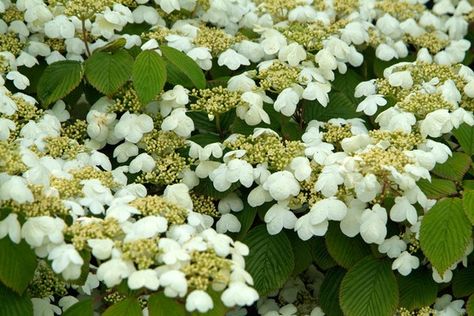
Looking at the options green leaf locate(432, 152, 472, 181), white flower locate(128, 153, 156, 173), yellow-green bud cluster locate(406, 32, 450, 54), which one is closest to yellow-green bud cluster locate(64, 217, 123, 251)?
white flower locate(128, 153, 156, 173)

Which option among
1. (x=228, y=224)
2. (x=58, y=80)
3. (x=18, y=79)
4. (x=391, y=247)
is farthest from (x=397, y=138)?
(x=18, y=79)

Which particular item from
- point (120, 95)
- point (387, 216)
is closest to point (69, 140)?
point (120, 95)

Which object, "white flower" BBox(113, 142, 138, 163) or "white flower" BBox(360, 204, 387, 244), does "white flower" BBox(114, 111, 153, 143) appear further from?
"white flower" BBox(360, 204, 387, 244)

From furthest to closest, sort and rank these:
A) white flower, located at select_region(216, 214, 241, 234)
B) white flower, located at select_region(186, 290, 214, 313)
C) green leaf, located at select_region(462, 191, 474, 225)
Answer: white flower, located at select_region(216, 214, 241, 234) < green leaf, located at select_region(462, 191, 474, 225) < white flower, located at select_region(186, 290, 214, 313)

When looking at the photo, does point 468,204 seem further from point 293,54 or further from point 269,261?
point 293,54

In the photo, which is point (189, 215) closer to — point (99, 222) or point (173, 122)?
point (99, 222)

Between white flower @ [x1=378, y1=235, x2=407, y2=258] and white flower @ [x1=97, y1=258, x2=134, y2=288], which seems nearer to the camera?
white flower @ [x1=97, y1=258, x2=134, y2=288]
